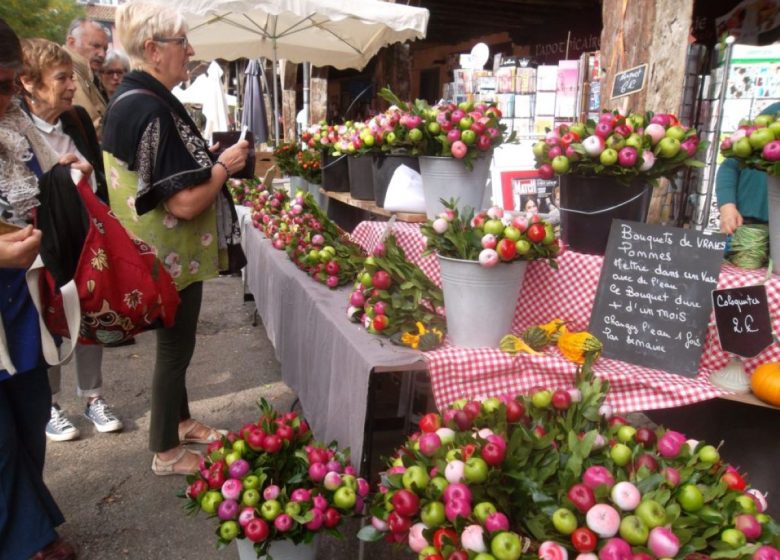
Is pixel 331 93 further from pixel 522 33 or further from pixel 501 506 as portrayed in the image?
pixel 501 506

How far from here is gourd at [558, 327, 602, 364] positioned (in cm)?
172

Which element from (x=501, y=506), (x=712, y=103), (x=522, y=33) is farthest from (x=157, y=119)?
(x=522, y=33)

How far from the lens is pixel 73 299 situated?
179 centimetres

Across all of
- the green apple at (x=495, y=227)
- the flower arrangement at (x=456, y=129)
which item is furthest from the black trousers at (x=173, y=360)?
the green apple at (x=495, y=227)

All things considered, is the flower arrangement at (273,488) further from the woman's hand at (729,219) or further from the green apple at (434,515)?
the woman's hand at (729,219)

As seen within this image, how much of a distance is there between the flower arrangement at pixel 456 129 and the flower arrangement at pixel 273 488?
117 centimetres

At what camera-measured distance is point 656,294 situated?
5.52ft

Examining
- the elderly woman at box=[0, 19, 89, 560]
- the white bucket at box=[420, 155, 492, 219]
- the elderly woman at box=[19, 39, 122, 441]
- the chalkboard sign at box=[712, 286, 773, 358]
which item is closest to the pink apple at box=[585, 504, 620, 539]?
the chalkboard sign at box=[712, 286, 773, 358]

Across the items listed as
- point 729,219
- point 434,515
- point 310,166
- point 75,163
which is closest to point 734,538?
point 434,515

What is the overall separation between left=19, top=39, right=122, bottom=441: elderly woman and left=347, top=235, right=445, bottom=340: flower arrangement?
1140 mm

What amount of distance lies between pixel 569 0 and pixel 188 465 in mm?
6717

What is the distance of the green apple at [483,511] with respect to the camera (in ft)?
3.76

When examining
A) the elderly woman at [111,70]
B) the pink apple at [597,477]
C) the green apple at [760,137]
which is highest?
the elderly woman at [111,70]

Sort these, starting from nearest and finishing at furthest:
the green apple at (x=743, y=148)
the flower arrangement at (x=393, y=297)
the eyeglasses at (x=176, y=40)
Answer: the green apple at (x=743, y=148), the flower arrangement at (x=393, y=297), the eyeglasses at (x=176, y=40)
